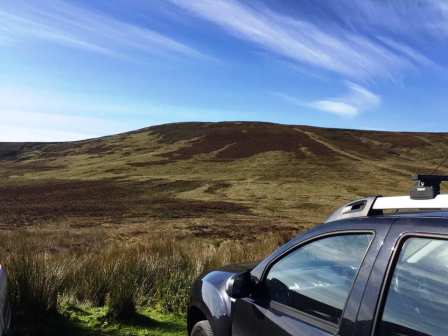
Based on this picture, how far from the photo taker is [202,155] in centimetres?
7100

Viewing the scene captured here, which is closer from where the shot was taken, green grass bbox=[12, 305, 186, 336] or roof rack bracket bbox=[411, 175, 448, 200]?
roof rack bracket bbox=[411, 175, 448, 200]

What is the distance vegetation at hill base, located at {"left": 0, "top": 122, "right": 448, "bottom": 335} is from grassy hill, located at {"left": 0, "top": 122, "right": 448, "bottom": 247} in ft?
0.53

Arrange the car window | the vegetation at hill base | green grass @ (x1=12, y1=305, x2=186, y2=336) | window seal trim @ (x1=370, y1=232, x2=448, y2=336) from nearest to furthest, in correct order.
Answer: the car window < window seal trim @ (x1=370, y1=232, x2=448, y2=336) < green grass @ (x1=12, y1=305, x2=186, y2=336) < the vegetation at hill base

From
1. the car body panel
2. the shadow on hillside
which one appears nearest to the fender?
the car body panel

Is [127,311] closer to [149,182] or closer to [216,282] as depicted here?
[216,282]

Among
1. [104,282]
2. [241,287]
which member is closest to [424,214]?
[241,287]

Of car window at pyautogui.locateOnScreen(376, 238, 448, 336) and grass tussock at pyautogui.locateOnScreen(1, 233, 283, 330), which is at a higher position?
car window at pyautogui.locateOnScreen(376, 238, 448, 336)

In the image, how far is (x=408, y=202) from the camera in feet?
8.59

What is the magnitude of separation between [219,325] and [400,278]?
1.54 meters

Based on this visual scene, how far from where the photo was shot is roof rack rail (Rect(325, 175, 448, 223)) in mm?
2537

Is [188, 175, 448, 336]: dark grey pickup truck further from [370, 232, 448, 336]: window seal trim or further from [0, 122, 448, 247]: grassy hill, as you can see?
[0, 122, 448, 247]: grassy hill

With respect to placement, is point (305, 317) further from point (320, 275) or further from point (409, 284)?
point (409, 284)

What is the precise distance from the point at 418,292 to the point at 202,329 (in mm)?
1889

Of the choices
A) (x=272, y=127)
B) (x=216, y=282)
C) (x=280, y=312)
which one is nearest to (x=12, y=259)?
(x=216, y=282)
